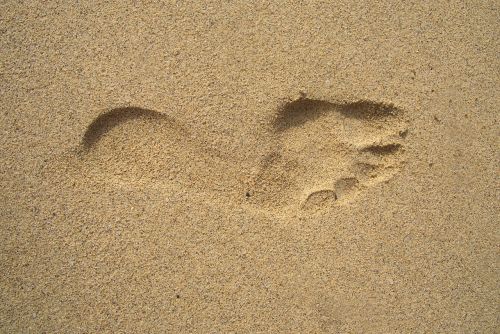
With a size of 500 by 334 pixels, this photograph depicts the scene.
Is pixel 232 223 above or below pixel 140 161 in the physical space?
below

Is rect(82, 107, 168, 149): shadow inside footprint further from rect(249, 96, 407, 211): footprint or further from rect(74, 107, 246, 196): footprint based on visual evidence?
rect(249, 96, 407, 211): footprint

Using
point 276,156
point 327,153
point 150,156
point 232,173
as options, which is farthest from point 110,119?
point 327,153

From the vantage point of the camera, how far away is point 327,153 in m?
1.02

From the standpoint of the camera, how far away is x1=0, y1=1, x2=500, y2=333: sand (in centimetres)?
102

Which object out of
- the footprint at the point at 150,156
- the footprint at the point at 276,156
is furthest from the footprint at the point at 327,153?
the footprint at the point at 150,156

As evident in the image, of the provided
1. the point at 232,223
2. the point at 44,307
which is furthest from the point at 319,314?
the point at 44,307

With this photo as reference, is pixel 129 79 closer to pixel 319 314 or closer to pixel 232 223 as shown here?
pixel 232 223

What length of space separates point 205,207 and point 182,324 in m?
0.35

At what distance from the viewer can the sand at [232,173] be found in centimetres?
102

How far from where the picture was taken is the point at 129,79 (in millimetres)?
1029

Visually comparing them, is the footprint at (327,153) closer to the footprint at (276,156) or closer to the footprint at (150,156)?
the footprint at (276,156)

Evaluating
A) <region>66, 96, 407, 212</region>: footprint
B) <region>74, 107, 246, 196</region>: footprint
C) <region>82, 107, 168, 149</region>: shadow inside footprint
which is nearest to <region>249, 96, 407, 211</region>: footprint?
<region>66, 96, 407, 212</region>: footprint

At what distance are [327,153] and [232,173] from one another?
290 mm

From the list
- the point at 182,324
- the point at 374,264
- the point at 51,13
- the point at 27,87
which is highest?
the point at 51,13
